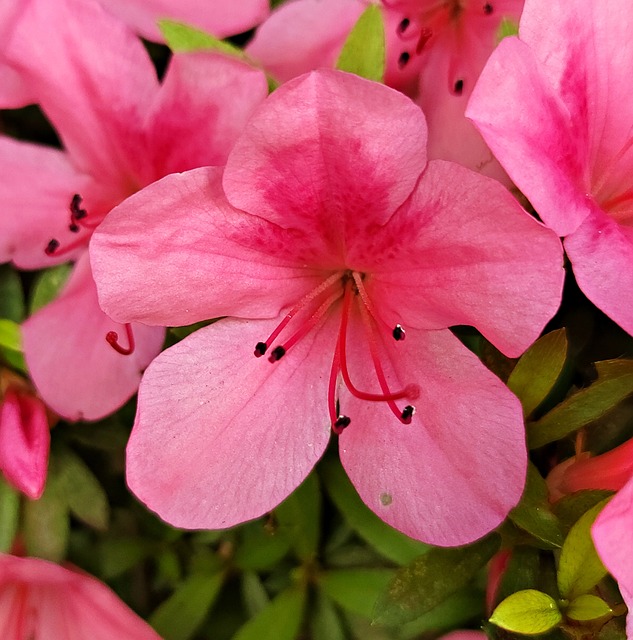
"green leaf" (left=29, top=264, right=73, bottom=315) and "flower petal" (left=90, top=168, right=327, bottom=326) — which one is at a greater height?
"flower petal" (left=90, top=168, right=327, bottom=326)

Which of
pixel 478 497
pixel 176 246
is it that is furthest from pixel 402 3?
pixel 478 497

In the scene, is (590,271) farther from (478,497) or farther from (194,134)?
(194,134)

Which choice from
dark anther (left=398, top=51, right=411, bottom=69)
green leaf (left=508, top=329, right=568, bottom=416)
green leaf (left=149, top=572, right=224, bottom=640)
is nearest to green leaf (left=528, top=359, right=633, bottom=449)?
green leaf (left=508, top=329, right=568, bottom=416)

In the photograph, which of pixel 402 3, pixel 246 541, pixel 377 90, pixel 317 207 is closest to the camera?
pixel 377 90

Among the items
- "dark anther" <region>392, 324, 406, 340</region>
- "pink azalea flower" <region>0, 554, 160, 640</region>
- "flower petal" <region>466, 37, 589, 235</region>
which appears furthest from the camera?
"pink azalea flower" <region>0, 554, 160, 640</region>

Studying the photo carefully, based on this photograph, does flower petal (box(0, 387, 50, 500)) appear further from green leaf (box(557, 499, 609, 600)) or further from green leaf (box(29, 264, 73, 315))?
green leaf (box(557, 499, 609, 600))

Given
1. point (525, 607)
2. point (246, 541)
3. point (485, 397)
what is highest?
point (485, 397)
